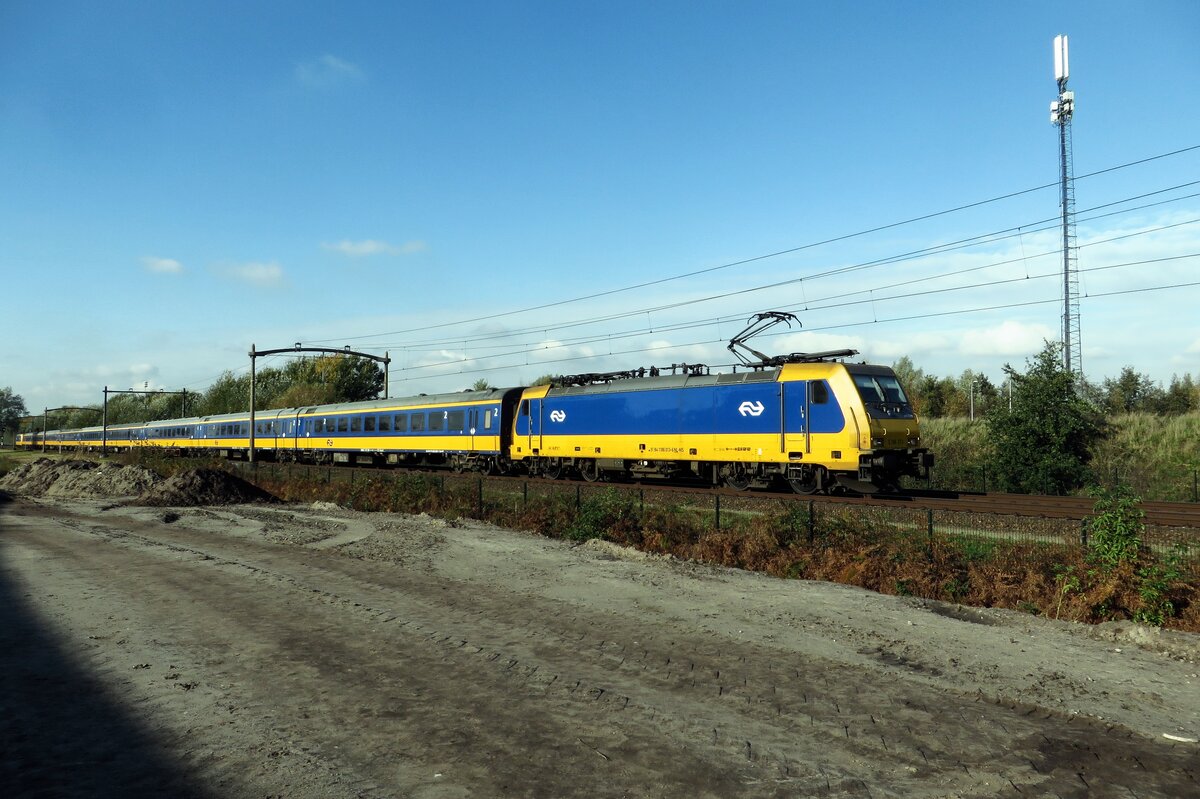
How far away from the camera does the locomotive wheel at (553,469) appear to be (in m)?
30.0

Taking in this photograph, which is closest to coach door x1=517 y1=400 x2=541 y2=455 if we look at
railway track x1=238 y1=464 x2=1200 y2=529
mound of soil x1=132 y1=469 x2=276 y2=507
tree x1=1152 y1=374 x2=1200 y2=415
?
railway track x1=238 y1=464 x2=1200 y2=529

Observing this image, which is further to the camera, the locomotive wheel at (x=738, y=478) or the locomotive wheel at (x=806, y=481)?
the locomotive wheel at (x=738, y=478)

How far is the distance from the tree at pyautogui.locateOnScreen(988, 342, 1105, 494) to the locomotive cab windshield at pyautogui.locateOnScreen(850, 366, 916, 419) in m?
9.17

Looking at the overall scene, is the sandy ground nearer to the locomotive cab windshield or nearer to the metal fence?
the metal fence

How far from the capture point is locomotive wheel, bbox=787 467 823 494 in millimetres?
21375

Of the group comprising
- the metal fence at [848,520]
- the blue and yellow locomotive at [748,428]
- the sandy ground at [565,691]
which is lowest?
the sandy ground at [565,691]

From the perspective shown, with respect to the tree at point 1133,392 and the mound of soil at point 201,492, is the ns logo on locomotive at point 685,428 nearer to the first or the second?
the mound of soil at point 201,492

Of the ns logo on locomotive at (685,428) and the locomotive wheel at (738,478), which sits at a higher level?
the ns logo on locomotive at (685,428)

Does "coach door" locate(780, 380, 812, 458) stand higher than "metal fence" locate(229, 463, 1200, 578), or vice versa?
"coach door" locate(780, 380, 812, 458)

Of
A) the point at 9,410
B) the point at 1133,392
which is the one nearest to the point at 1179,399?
the point at 1133,392

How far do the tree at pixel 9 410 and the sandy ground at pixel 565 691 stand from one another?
179280 mm

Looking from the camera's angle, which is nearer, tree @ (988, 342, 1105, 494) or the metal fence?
the metal fence

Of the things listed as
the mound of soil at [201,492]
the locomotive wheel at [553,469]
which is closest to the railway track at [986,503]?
the locomotive wheel at [553,469]

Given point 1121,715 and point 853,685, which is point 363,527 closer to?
point 853,685
